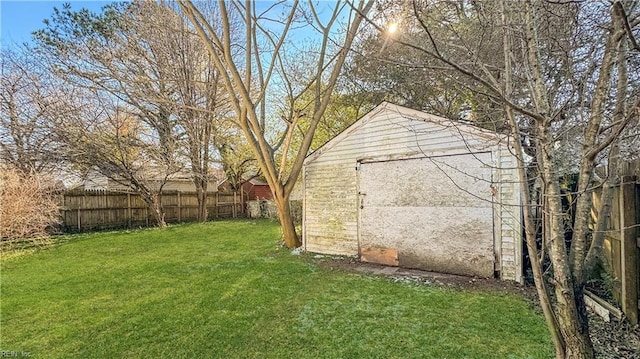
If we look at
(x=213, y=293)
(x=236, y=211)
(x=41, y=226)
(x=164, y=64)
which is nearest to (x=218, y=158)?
(x=236, y=211)

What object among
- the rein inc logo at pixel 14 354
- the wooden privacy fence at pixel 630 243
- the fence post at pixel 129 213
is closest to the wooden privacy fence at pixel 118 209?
the fence post at pixel 129 213

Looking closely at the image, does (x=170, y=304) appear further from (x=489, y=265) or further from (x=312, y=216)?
(x=489, y=265)

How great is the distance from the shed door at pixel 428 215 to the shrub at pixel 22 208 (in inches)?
284

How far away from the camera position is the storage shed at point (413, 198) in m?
4.50

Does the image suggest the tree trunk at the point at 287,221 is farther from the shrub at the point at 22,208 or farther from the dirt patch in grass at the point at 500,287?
the shrub at the point at 22,208

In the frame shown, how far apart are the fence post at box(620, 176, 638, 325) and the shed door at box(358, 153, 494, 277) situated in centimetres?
157

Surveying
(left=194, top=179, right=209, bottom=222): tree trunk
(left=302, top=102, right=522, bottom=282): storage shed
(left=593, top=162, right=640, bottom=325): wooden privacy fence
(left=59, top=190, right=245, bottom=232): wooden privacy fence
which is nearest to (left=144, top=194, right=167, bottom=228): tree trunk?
(left=59, top=190, right=245, bottom=232): wooden privacy fence

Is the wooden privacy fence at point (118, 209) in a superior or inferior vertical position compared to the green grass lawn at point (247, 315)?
superior

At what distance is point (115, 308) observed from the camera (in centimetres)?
367

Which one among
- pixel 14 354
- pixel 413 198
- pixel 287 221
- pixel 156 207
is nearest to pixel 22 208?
pixel 156 207

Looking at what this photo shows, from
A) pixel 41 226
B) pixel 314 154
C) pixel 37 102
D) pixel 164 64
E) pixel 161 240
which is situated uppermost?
pixel 164 64

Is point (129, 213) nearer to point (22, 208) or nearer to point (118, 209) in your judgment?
point (118, 209)

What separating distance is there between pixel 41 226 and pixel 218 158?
25.8ft

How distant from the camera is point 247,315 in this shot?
11.2ft
